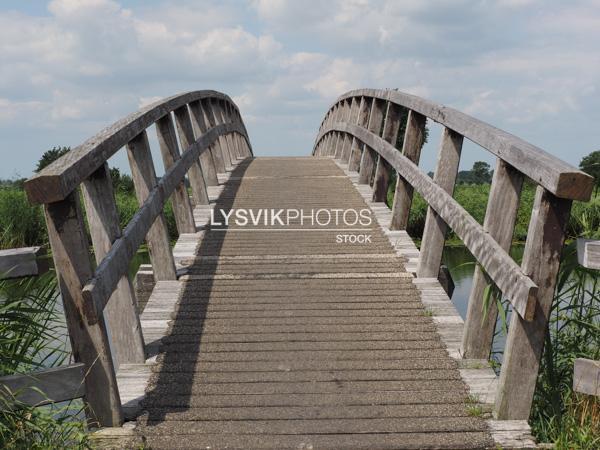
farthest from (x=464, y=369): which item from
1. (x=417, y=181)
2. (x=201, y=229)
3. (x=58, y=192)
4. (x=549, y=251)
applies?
(x=201, y=229)

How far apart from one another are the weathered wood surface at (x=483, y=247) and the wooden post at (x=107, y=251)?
2161 mm

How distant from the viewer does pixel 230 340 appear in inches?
185

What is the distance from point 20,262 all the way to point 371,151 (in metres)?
6.50

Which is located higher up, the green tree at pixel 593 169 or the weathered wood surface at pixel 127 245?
the green tree at pixel 593 169

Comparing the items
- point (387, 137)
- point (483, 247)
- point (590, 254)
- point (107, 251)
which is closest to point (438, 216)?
point (483, 247)

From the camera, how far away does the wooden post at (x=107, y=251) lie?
12.7 ft

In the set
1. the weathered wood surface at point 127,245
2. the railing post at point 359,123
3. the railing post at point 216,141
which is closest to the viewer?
the weathered wood surface at point 127,245

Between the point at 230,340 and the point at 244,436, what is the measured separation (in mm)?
1129

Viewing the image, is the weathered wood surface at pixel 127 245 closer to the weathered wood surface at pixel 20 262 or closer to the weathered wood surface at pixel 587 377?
the weathered wood surface at pixel 20 262

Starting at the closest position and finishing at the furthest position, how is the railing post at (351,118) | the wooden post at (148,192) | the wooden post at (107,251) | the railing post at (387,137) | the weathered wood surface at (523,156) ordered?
the weathered wood surface at (523,156) → the wooden post at (107,251) → the wooden post at (148,192) → the railing post at (387,137) → the railing post at (351,118)

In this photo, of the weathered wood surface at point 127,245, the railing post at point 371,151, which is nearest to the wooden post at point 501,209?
the weathered wood surface at point 127,245

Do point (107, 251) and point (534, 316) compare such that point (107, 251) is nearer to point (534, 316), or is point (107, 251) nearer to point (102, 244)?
point (102, 244)

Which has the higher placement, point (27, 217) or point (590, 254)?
point (590, 254)

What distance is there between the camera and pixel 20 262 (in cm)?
352
